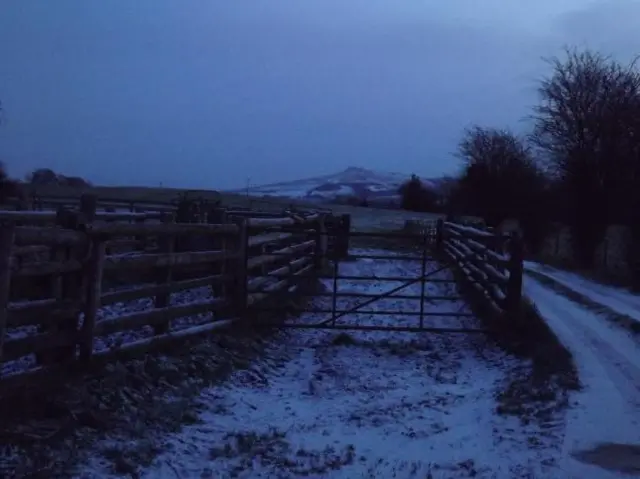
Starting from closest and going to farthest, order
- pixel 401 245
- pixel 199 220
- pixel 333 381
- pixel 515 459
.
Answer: pixel 515 459 < pixel 333 381 < pixel 199 220 < pixel 401 245

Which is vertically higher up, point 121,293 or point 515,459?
point 121,293

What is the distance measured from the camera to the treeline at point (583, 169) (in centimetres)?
3616

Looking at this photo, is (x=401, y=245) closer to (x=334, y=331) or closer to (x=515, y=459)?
(x=334, y=331)

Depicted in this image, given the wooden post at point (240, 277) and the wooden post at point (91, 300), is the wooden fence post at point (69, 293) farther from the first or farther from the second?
the wooden post at point (240, 277)

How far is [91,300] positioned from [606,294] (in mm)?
14541

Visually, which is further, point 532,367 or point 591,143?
point 591,143

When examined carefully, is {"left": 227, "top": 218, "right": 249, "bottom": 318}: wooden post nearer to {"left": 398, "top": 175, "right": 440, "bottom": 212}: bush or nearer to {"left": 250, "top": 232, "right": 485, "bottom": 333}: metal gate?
{"left": 250, "top": 232, "right": 485, "bottom": 333}: metal gate

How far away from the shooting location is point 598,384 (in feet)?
31.8

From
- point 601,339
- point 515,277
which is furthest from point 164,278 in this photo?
point 601,339

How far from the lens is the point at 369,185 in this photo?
493ft

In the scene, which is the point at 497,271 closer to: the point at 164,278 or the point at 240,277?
the point at 240,277

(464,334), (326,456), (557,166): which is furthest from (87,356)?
(557,166)

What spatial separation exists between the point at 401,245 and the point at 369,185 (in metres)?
112

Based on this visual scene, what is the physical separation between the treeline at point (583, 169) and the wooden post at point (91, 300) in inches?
666
